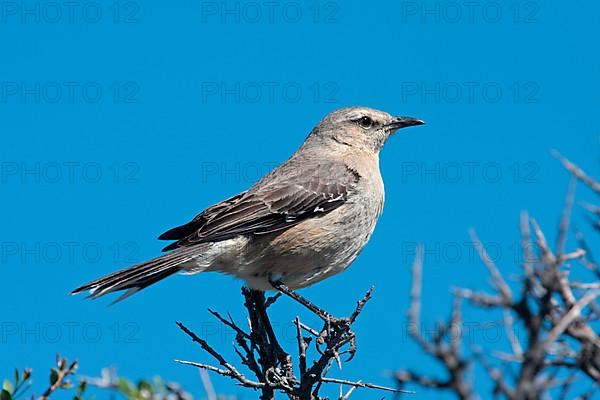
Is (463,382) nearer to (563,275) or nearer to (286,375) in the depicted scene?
(563,275)

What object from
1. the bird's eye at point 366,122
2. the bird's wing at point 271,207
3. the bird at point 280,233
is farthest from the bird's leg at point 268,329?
the bird's eye at point 366,122

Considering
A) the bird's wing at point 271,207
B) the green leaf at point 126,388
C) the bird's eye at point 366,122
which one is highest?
the bird's eye at point 366,122

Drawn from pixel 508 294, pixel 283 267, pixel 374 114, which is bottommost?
pixel 508 294

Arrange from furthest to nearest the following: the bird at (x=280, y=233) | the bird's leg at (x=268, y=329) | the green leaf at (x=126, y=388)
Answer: the bird at (x=280, y=233) → the bird's leg at (x=268, y=329) → the green leaf at (x=126, y=388)

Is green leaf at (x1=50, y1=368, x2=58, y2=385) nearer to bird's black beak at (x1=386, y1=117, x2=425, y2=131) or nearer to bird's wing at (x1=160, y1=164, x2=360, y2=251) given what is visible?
bird's wing at (x1=160, y1=164, x2=360, y2=251)

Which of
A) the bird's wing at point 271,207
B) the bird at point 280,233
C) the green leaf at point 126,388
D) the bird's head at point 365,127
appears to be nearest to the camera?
the green leaf at point 126,388

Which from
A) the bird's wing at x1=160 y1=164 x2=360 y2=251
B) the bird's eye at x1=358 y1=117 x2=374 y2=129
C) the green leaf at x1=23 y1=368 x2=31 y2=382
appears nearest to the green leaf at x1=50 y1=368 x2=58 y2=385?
the green leaf at x1=23 y1=368 x2=31 y2=382

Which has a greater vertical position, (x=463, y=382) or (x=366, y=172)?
(x=366, y=172)

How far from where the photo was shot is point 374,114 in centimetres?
899

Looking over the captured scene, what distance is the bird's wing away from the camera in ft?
23.3

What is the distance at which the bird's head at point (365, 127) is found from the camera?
8.93 m

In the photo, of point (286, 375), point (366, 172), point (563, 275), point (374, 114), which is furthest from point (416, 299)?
point (374, 114)

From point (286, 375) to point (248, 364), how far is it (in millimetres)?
281

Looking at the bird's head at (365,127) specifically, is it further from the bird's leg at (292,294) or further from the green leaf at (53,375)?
the green leaf at (53,375)
